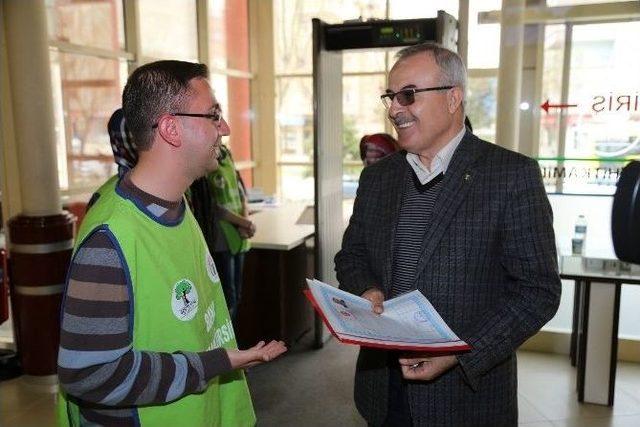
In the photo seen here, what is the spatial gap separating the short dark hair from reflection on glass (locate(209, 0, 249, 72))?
5.66m

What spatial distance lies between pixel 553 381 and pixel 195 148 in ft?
10.9

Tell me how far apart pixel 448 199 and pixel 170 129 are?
0.74 meters

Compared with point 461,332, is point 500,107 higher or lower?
higher

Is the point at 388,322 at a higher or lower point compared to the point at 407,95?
lower

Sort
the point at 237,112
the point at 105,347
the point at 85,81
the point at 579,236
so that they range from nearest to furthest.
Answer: the point at 105,347
the point at 579,236
the point at 85,81
the point at 237,112

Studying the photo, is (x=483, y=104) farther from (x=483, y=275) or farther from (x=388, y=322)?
(x=388, y=322)

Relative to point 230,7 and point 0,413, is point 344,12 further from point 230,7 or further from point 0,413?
point 0,413

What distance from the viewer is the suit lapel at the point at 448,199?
1466mm

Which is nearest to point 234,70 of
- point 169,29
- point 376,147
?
point 169,29

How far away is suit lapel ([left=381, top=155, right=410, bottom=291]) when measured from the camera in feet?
5.21

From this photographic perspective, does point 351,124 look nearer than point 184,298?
No

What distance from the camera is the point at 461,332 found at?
148 cm

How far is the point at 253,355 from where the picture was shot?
49.9 inches

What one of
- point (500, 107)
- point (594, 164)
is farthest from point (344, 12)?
point (594, 164)
